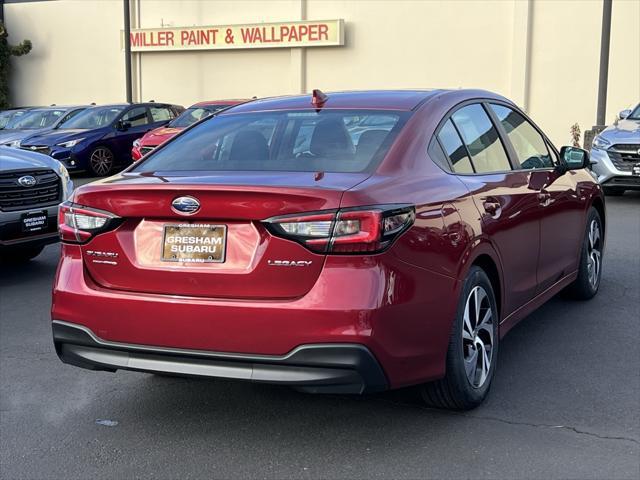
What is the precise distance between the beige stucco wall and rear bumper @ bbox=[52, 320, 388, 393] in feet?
64.3

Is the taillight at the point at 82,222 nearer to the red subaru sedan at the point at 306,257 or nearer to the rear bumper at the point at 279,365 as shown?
the red subaru sedan at the point at 306,257

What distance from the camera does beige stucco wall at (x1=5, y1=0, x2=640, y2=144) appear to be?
847 inches

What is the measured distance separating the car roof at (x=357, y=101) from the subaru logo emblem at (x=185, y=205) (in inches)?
48.7

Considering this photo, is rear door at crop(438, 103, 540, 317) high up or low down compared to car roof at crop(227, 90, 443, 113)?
down

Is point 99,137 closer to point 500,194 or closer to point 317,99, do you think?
point 317,99

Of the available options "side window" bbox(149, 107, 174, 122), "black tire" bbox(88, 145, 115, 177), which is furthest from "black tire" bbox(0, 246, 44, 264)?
"side window" bbox(149, 107, 174, 122)

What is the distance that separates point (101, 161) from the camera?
16891mm

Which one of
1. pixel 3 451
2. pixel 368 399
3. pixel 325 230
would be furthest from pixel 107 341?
pixel 368 399

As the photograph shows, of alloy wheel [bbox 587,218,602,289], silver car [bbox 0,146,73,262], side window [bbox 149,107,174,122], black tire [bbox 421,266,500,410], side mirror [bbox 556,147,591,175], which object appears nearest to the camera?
black tire [bbox 421,266,500,410]

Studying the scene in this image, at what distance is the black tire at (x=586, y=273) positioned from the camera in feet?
19.8

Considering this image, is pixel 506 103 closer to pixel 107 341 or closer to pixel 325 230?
pixel 325 230

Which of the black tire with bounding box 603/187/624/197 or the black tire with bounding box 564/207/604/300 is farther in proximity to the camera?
the black tire with bounding box 603/187/624/197

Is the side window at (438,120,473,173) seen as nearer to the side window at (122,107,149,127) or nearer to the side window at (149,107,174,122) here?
the side window at (122,107,149,127)

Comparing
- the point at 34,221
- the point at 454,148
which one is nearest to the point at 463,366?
the point at 454,148
